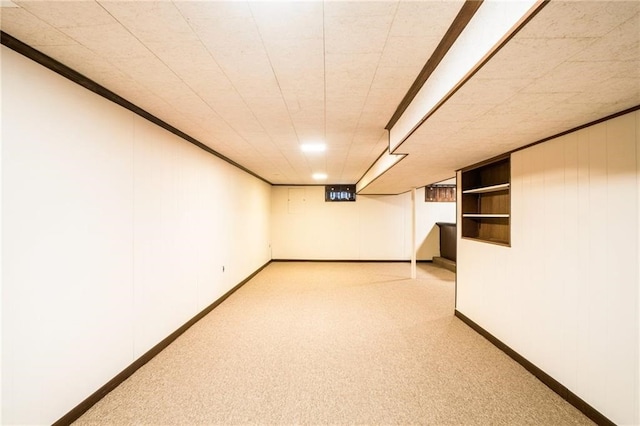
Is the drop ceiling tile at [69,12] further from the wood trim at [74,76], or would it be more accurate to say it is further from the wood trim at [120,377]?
the wood trim at [120,377]

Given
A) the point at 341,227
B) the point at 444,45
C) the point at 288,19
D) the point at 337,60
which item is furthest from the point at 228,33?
the point at 341,227

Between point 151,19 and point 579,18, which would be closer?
point 579,18

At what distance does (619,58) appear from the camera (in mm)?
1159

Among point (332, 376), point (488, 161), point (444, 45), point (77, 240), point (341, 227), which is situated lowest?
point (332, 376)

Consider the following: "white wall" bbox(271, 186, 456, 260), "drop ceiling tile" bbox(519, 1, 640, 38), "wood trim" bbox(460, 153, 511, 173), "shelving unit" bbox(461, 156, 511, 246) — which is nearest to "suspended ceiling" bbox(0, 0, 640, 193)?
"drop ceiling tile" bbox(519, 1, 640, 38)

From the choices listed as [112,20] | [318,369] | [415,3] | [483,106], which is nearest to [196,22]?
[112,20]

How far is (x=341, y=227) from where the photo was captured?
8469mm

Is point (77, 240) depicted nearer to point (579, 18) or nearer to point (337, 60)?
point (337, 60)

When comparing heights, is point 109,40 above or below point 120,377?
above

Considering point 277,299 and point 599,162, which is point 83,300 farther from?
point 599,162

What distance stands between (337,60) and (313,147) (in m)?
2.26

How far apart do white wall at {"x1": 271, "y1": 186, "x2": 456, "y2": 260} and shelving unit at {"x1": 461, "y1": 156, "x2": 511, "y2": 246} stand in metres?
4.37

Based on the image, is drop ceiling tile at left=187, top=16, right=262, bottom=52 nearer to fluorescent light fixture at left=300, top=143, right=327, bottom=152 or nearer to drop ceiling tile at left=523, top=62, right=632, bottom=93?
drop ceiling tile at left=523, top=62, right=632, bottom=93

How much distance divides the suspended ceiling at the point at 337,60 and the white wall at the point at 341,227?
5.77 meters
